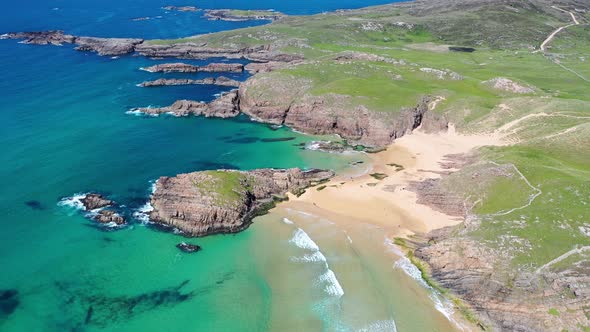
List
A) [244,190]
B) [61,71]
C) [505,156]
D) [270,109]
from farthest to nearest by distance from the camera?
1. [61,71]
2. [270,109]
3. [505,156]
4. [244,190]

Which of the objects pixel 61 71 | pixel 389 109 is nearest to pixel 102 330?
pixel 389 109

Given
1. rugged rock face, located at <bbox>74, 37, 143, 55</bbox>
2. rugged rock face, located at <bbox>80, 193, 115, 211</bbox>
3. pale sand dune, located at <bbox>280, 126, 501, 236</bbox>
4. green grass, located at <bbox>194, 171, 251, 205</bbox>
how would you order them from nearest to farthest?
pale sand dune, located at <bbox>280, 126, 501, 236</bbox> < green grass, located at <bbox>194, 171, 251, 205</bbox> < rugged rock face, located at <bbox>80, 193, 115, 211</bbox> < rugged rock face, located at <bbox>74, 37, 143, 55</bbox>

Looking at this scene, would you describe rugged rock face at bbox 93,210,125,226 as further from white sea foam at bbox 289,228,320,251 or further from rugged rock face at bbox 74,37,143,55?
rugged rock face at bbox 74,37,143,55

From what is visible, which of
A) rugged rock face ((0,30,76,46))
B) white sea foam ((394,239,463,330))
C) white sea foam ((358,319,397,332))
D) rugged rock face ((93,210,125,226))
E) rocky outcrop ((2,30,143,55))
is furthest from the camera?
rugged rock face ((0,30,76,46))

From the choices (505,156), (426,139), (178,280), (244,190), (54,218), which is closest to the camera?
(178,280)

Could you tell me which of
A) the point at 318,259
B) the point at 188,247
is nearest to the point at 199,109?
the point at 188,247

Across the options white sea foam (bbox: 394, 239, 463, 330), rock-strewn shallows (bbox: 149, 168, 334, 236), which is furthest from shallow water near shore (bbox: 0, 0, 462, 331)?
rock-strewn shallows (bbox: 149, 168, 334, 236)

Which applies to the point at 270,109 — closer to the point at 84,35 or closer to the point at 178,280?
the point at 178,280

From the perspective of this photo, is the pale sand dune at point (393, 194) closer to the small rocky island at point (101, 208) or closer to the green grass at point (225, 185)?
the green grass at point (225, 185)
